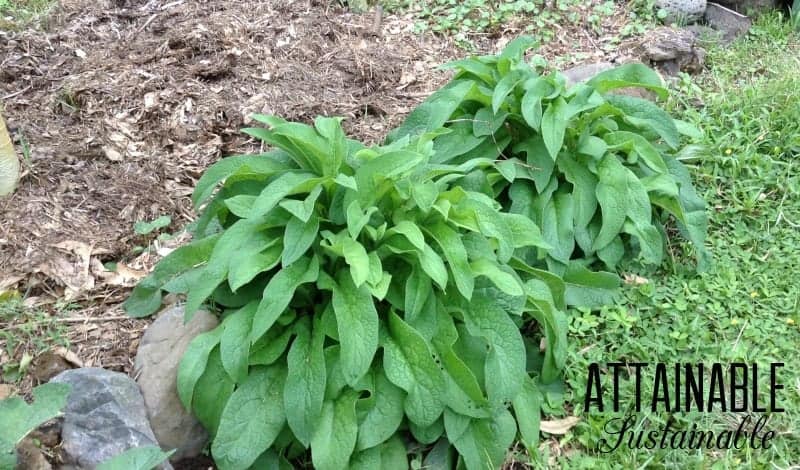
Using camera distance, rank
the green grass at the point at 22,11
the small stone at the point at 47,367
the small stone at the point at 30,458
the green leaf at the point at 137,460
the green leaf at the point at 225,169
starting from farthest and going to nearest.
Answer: the green grass at the point at 22,11
the green leaf at the point at 225,169
the small stone at the point at 47,367
the small stone at the point at 30,458
the green leaf at the point at 137,460

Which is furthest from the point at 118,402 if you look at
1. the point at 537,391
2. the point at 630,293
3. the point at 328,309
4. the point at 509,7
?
the point at 509,7

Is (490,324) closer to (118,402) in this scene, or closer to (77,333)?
(118,402)

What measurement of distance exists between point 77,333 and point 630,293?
95.6 inches

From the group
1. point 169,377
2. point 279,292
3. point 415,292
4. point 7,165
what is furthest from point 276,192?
point 7,165

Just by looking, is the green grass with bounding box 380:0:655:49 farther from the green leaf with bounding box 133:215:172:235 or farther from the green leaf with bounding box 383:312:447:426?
the green leaf with bounding box 383:312:447:426

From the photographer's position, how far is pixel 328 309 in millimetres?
2719

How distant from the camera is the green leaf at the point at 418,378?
→ 2.63 m

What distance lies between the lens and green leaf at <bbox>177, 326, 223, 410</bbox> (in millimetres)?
2703

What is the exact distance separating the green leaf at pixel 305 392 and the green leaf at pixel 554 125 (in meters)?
1.34

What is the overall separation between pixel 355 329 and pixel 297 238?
397 mm

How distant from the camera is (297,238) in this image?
2.69m

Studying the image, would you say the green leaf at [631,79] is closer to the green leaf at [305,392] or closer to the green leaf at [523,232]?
the green leaf at [523,232]

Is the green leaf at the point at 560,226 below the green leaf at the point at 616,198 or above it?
below

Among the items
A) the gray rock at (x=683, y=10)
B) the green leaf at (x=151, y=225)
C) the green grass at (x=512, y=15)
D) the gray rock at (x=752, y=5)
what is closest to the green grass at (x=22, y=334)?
the green leaf at (x=151, y=225)
